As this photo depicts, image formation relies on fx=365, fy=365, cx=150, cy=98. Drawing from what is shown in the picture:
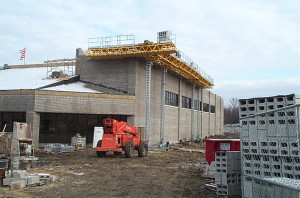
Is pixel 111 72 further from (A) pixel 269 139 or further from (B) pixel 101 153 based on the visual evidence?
(A) pixel 269 139

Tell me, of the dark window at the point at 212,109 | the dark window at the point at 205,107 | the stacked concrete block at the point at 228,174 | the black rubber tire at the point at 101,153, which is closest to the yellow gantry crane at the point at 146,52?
the black rubber tire at the point at 101,153

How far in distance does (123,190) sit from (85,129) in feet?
69.9

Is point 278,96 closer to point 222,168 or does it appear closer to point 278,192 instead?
point 278,192

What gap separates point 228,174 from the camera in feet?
35.4

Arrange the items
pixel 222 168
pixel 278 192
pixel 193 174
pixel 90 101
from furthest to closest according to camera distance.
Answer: pixel 90 101 → pixel 193 174 → pixel 222 168 → pixel 278 192

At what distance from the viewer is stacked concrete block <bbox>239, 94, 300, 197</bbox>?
7648mm

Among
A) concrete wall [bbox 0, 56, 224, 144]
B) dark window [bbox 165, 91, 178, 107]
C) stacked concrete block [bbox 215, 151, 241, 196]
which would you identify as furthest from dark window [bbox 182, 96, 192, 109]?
stacked concrete block [bbox 215, 151, 241, 196]

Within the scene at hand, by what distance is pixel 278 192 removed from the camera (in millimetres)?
7480

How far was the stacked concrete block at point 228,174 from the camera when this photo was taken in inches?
420

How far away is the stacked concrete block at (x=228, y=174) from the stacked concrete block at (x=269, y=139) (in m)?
1.26

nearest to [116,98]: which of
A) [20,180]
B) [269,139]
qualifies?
[20,180]

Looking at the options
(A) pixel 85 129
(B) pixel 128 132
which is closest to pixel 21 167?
(B) pixel 128 132

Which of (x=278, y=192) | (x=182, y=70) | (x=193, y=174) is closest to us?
(x=278, y=192)

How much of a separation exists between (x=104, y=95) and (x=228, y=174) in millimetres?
20879
